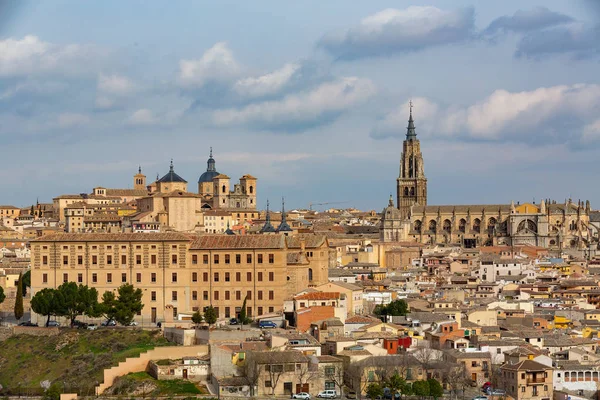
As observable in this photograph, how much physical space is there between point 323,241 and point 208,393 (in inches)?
636

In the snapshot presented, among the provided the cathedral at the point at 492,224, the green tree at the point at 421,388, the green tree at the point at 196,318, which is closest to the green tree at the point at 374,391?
the green tree at the point at 421,388

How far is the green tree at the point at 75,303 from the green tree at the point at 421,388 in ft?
45.7

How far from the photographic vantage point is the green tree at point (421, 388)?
39.2 metres

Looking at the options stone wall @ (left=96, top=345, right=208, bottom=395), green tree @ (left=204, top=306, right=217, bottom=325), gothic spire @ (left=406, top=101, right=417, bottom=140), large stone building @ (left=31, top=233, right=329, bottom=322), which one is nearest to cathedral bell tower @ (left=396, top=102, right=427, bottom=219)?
gothic spire @ (left=406, top=101, right=417, bottom=140)

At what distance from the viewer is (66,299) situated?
48.7 m

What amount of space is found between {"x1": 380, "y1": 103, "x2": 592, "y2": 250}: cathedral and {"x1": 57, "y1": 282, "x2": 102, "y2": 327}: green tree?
64.6 m

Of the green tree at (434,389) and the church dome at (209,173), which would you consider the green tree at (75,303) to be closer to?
the green tree at (434,389)

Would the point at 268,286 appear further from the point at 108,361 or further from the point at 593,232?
the point at 593,232

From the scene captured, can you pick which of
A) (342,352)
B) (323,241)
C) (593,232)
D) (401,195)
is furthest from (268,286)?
(401,195)

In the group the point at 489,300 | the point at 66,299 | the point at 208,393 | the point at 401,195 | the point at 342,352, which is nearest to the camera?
the point at 208,393

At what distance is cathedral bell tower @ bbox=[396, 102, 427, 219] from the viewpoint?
440 feet

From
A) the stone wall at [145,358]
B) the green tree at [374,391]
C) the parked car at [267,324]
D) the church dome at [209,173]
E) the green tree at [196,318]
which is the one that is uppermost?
the church dome at [209,173]

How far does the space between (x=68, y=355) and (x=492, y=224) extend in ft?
Answer: 263

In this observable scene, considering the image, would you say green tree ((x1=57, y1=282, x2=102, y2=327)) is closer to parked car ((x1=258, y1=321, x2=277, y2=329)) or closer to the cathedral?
parked car ((x1=258, y1=321, x2=277, y2=329))
